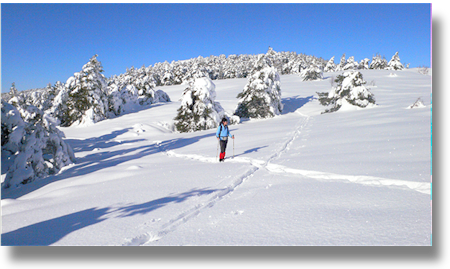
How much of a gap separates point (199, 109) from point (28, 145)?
15492mm

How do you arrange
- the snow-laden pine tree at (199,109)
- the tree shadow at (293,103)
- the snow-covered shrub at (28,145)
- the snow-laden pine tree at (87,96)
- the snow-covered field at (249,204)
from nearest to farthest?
the snow-covered field at (249,204)
the snow-covered shrub at (28,145)
the snow-laden pine tree at (199,109)
the snow-laden pine tree at (87,96)
the tree shadow at (293,103)

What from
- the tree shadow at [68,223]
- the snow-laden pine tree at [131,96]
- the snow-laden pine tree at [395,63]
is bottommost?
the tree shadow at [68,223]

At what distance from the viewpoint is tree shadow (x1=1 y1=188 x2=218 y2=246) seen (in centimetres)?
314

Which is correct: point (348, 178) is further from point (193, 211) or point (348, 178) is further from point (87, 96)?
point (87, 96)

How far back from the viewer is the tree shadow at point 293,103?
108ft

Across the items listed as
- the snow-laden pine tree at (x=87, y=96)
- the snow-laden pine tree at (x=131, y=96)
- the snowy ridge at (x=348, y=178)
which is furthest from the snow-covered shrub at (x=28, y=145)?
the snow-laden pine tree at (x=131, y=96)

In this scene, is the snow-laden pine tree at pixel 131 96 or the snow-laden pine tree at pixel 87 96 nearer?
the snow-laden pine tree at pixel 87 96

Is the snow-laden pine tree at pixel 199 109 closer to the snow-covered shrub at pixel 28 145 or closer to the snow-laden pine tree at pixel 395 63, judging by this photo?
the snow-covered shrub at pixel 28 145

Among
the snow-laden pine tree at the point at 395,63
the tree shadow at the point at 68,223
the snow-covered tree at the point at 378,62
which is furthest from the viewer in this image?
the snow-covered tree at the point at 378,62

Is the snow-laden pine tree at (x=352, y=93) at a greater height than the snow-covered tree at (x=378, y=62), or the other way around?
the snow-covered tree at (x=378, y=62)

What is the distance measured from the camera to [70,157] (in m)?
10.1

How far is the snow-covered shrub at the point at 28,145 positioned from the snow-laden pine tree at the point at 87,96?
21059 mm

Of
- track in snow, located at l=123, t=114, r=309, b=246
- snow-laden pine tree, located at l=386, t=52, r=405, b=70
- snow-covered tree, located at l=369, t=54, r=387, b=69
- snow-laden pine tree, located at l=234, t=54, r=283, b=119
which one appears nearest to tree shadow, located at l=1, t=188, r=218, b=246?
track in snow, located at l=123, t=114, r=309, b=246

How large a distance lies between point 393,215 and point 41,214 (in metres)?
5.82
